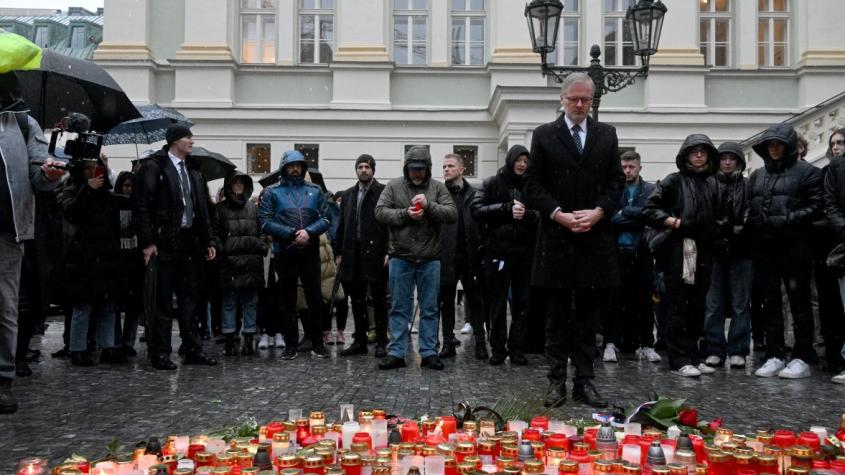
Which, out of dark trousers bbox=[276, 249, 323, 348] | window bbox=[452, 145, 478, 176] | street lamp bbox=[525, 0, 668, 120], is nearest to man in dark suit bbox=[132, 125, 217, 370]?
dark trousers bbox=[276, 249, 323, 348]

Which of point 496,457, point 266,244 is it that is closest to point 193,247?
point 266,244

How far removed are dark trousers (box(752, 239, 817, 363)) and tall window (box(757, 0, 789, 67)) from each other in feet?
50.2

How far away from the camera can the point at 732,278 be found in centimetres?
772

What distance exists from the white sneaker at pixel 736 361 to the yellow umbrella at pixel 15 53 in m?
6.36

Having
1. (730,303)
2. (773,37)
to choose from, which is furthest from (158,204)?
(773,37)

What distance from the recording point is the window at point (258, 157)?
20.6 m

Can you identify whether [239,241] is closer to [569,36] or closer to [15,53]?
[15,53]

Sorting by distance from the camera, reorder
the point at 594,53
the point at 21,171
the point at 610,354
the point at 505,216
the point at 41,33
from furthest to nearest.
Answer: the point at 41,33 → the point at 594,53 → the point at 610,354 → the point at 505,216 → the point at 21,171

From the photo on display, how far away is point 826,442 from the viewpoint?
148 inches

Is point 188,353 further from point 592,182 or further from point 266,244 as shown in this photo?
point 592,182

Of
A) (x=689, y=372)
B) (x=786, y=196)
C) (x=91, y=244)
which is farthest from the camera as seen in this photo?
(x=91, y=244)

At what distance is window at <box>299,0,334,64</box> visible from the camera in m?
20.8

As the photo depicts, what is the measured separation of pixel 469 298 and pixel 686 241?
2.35 meters

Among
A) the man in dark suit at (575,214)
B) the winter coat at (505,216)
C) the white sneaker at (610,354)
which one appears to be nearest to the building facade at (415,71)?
the winter coat at (505,216)
